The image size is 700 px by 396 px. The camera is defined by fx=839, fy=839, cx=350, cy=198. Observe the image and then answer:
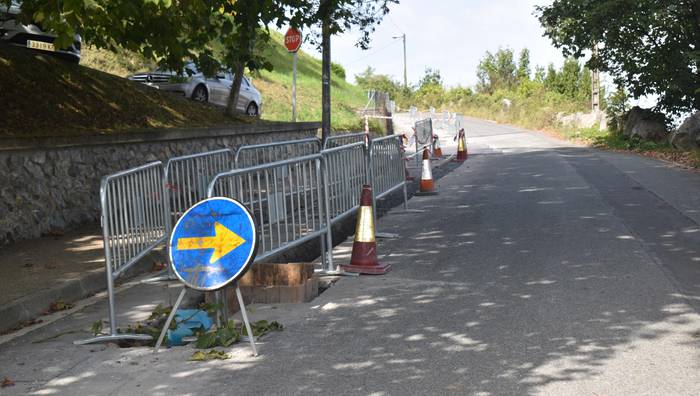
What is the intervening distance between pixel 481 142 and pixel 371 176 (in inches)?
1046

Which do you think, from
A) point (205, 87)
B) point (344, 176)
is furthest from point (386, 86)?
point (344, 176)

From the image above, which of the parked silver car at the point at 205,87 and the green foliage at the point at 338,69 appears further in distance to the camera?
the green foliage at the point at 338,69

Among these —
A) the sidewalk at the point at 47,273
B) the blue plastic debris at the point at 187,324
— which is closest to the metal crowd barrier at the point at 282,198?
the blue plastic debris at the point at 187,324

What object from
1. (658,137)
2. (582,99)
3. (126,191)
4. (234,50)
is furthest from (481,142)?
(126,191)

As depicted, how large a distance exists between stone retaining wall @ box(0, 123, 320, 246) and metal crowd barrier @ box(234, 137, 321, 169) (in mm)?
2271

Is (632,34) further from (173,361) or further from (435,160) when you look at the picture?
(173,361)

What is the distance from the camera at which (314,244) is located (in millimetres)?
11609

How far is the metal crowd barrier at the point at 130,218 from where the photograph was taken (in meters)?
6.62

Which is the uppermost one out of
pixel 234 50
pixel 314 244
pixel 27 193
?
pixel 234 50

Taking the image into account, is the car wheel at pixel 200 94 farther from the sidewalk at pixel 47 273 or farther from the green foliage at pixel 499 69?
the green foliage at pixel 499 69

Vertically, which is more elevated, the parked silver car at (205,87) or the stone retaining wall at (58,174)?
the parked silver car at (205,87)

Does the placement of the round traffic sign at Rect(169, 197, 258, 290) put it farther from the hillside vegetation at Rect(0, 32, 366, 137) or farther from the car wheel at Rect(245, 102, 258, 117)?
the car wheel at Rect(245, 102, 258, 117)

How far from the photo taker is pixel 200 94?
24016 millimetres

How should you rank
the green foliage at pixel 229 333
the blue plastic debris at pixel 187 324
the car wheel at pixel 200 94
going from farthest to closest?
the car wheel at pixel 200 94 < the blue plastic debris at pixel 187 324 < the green foliage at pixel 229 333
